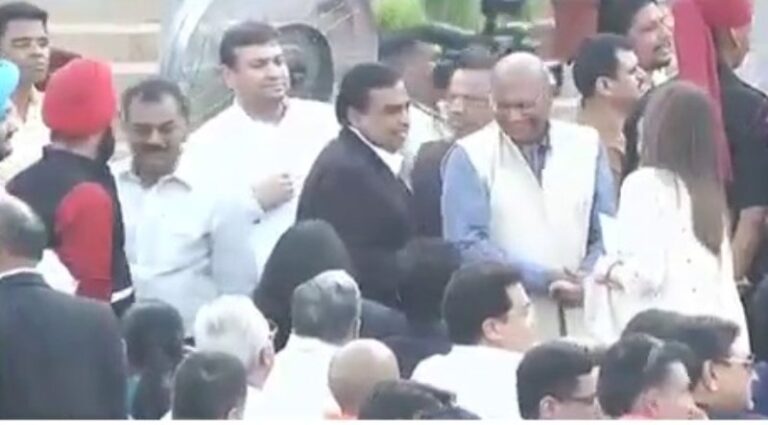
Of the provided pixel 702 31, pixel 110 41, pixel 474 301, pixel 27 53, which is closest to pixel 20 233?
pixel 474 301

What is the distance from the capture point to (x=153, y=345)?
A: 9.46 metres

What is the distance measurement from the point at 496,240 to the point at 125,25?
20.2 ft

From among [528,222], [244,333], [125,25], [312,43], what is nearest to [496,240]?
[528,222]

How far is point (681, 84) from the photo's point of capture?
10.1 metres

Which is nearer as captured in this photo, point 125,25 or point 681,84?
point 681,84

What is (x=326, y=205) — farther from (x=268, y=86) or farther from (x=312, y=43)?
(x=312, y=43)

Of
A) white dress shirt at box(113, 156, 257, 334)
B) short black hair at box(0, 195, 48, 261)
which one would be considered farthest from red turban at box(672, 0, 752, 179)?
short black hair at box(0, 195, 48, 261)

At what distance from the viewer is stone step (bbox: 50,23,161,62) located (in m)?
16.0

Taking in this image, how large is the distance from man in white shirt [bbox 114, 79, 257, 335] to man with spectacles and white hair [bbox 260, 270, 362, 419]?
4.58 feet

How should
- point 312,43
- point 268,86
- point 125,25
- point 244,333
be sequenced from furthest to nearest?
point 125,25
point 312,43
point 268,86
point 244,333

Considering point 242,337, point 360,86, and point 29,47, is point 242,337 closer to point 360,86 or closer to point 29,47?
point 360,86

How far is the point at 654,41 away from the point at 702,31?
60 centimetres

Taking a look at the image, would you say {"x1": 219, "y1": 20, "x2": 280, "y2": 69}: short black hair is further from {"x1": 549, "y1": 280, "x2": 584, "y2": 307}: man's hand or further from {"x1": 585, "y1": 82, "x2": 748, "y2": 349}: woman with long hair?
{"x1": 585, "y1": 82, "x2": 748, "y2": 349}: woman with long hair

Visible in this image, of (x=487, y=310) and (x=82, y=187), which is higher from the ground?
(x=82, y=187)
